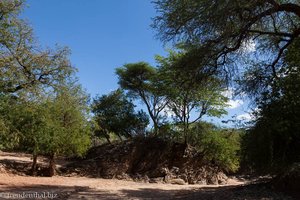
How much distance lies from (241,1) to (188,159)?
16.1 meters

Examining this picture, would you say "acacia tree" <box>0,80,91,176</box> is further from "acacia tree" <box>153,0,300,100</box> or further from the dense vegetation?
"acacia tree" <box>153,0,300,100</box>

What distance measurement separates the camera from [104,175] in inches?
887

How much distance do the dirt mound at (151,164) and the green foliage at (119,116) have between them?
19.1 ft

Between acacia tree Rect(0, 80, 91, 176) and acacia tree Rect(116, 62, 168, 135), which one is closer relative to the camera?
acacia tree Rect(0, 80, 91, 176)

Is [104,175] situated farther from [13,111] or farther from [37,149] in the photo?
[13,111]

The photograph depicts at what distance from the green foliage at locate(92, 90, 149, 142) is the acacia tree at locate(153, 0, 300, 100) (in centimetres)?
1947

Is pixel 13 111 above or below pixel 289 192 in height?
above

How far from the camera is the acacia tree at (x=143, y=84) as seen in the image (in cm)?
2820

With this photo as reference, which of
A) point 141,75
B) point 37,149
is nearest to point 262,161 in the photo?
point 37,149

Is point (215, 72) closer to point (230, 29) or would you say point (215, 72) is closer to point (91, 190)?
point (230, 29)

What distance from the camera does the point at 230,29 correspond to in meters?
9.93

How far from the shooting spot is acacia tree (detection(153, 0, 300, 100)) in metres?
9.48

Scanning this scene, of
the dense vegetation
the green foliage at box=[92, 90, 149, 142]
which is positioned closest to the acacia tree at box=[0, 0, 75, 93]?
the dense vegetation

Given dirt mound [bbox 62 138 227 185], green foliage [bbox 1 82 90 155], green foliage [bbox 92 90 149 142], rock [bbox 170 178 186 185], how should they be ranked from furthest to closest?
green foliage [bbox 92 90 149 142]
dirt mound [bbox 62 138 227 185]
rock [bbox 170 178 186 185]
green foliage [bbox 1 82 90 155]
